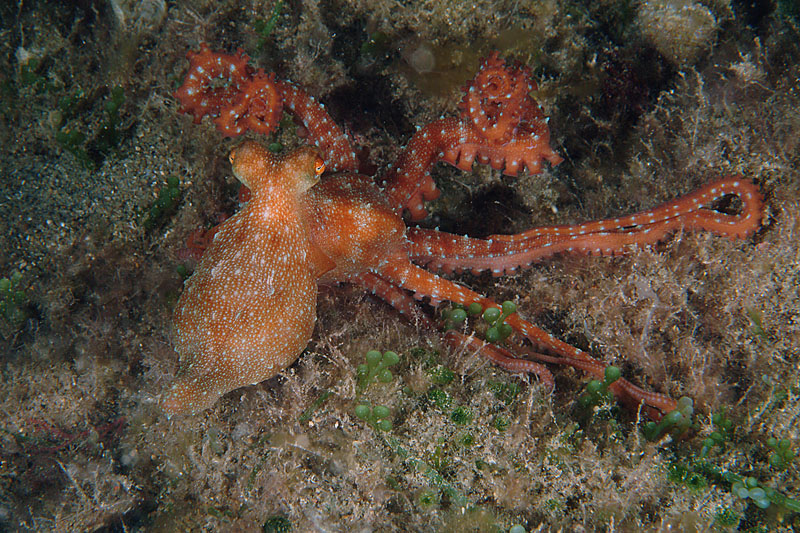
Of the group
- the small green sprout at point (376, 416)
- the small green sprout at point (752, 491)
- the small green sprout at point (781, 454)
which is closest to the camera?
the small green sprout at point (752, 491)

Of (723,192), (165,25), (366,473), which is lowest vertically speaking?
(366,473)

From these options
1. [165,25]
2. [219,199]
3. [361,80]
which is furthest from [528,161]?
[165,25]

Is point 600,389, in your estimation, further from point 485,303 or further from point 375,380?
point 375,380

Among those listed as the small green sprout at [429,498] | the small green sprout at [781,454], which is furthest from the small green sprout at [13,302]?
the small green sprout at [781,454]

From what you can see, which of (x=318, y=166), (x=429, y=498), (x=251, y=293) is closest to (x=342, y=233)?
(x=318, y=166)

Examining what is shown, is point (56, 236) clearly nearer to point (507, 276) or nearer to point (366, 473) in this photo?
point (366, 473)

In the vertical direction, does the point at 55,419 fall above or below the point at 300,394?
below

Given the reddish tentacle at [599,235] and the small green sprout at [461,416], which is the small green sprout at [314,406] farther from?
the reddish tentacle at [599,235]
